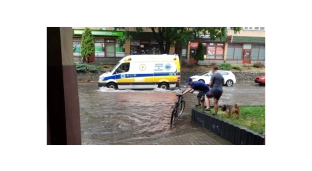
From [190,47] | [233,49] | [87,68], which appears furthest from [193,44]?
[87,68]

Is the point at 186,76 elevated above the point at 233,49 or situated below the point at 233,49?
below

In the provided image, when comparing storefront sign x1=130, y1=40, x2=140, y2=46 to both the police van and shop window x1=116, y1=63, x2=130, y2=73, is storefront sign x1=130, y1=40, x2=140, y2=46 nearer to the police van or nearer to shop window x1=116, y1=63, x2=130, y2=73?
the police van

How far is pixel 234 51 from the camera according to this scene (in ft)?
92.6

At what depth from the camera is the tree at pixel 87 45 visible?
865 inches

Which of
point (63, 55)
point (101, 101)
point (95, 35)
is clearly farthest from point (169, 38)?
point (63, 55)

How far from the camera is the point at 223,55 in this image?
90.5 ft

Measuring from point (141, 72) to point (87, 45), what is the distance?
10161 mm

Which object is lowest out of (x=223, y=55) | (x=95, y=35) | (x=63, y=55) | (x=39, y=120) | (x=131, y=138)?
(x=131, y=138)

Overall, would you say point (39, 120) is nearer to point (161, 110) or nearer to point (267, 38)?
point (267, 38)

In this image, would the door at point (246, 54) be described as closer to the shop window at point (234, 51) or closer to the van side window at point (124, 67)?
the shop window at point (234, 51)

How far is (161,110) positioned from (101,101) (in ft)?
11.5

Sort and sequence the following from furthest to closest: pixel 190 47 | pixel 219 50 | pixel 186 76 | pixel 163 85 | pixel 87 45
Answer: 1. pixel 219 50
2. pixel 190 47
3. pixel 87 45
4. pixel 186 76
5. pixel 163 85

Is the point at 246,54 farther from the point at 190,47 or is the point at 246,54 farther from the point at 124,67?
the point at 124,67

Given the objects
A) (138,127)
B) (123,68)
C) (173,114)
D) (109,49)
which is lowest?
(138,127)
